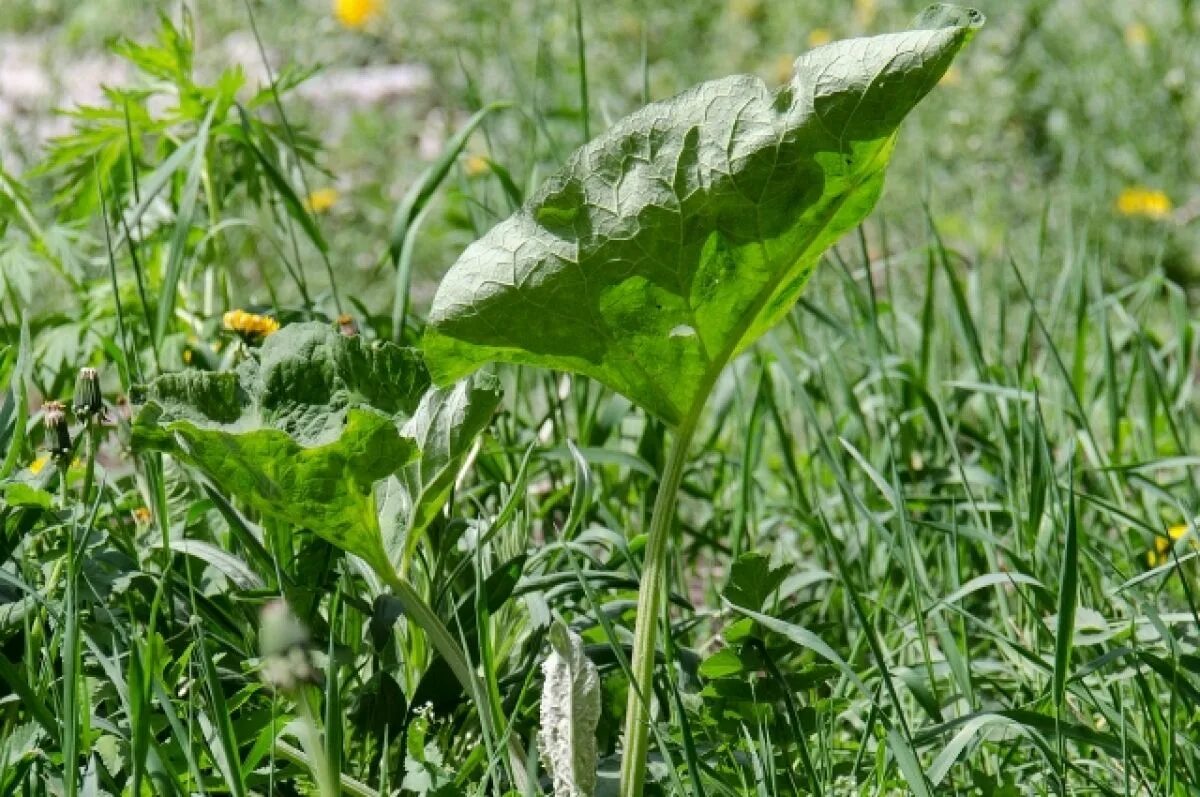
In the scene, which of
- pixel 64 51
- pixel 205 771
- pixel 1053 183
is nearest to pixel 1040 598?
pixel 205 771

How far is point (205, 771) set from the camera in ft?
4.94

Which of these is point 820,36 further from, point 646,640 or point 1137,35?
point 646,640

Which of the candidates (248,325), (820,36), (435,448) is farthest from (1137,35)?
(435,448)

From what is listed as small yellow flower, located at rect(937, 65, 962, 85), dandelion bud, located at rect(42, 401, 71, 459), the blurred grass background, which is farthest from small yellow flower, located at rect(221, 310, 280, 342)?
small yellow flower, located at rect(937, 65, 962, 85)

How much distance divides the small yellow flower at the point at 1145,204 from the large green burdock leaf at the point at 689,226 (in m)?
3.21

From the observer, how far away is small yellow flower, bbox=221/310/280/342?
75.3 inches

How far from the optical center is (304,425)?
1.50 meters

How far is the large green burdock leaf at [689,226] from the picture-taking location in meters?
1.35

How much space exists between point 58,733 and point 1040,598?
116 cm

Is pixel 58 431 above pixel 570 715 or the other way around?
above

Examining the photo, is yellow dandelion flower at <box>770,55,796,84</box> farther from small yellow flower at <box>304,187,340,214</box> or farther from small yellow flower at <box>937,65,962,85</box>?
small yellow flower at <box>304,187,340,214</box>

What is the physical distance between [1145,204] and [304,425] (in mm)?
3501

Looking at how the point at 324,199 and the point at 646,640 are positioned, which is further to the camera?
the point at 324,199

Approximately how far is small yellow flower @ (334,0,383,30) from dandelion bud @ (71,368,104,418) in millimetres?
5030
